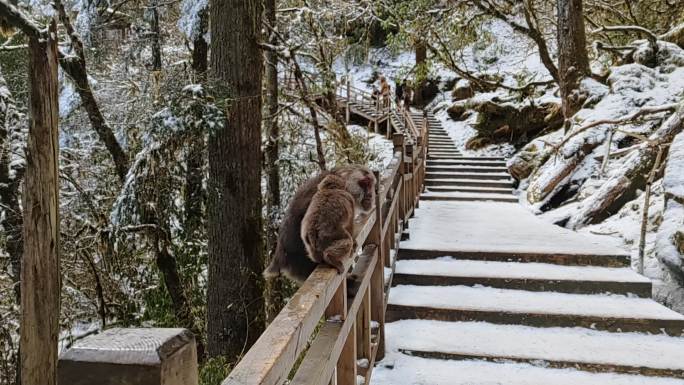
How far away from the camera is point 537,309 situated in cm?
422

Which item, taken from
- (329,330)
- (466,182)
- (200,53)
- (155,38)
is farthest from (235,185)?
(466,182)

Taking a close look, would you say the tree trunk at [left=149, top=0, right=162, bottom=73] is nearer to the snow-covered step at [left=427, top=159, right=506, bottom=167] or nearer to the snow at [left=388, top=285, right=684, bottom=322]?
the snow at [left=388, top=285, right=684, bottom=322]

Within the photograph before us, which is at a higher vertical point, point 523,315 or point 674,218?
point 674,218

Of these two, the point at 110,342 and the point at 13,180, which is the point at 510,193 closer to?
the point at 13,180

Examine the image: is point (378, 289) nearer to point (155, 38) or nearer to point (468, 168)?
point (155, 38)

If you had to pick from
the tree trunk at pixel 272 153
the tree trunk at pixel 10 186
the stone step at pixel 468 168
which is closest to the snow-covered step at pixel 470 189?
the stone step at pixel 468 168

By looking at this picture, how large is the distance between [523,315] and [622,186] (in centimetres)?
341

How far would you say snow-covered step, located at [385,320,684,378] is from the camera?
3.50 m

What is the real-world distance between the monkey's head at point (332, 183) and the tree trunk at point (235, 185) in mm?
2347

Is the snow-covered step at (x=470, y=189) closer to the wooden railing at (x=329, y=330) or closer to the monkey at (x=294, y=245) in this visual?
the wooden railing at (x=329, y=330)

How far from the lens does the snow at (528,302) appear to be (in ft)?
13.4

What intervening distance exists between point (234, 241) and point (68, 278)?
10.4 feet

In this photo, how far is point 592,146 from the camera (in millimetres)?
8117

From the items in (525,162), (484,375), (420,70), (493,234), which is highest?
(420,70)
